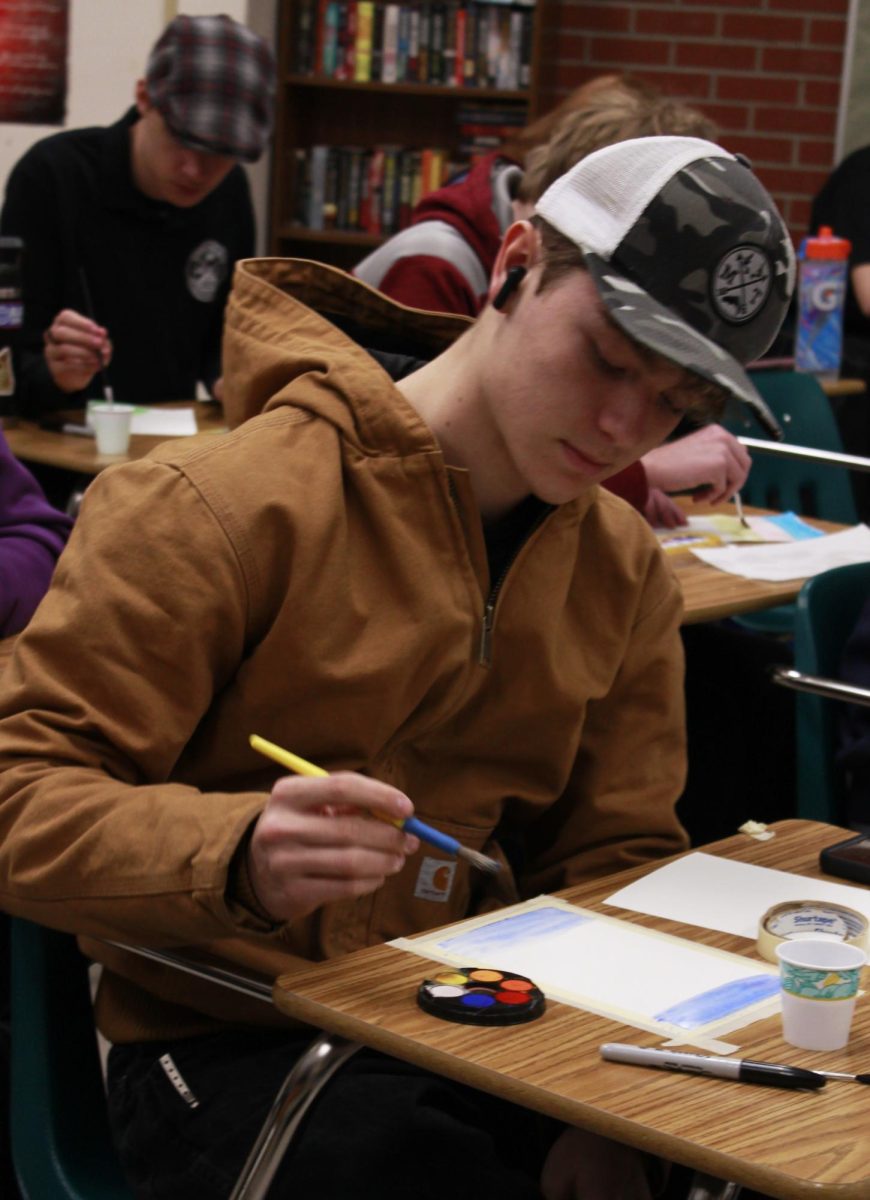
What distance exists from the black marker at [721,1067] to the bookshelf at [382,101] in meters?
4.85

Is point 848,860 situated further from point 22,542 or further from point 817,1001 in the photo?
point 22,542

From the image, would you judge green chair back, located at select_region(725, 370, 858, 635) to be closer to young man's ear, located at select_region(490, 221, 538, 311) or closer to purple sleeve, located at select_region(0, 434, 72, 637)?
purple sleeve, located at select_region(0, 434, 72, 637)

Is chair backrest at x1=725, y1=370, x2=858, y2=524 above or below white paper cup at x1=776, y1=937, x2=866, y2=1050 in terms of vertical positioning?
below

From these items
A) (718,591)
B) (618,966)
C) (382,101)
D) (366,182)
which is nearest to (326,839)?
(618,966)

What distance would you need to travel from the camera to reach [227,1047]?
1353mm

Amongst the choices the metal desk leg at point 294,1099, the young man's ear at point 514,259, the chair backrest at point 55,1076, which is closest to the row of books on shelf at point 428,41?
the young man's ear at point 514,259

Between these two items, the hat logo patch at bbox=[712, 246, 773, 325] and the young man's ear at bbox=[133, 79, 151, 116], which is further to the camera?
the young man's ear at bbox=[133, 79, 151, 116]

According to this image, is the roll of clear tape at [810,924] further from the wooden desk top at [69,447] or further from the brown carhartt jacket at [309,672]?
the wooden desk top at [69,447]

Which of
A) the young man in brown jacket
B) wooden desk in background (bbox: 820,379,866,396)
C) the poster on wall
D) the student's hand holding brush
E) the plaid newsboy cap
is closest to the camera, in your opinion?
the young man in brown jacket

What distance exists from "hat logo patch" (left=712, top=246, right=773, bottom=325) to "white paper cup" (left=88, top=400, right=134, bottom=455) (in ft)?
6.31

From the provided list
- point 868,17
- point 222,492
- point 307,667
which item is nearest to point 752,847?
point 307,667

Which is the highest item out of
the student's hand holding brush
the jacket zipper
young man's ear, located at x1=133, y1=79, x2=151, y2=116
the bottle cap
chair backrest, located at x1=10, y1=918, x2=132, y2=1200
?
young man's ear, located at x1=133, y1=79, x2=151, y2=116

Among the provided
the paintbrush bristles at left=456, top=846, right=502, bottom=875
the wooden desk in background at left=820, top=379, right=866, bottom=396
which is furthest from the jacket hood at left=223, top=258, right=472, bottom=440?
the wooden desk in background at left=820, top=379, right=866, bottom=396

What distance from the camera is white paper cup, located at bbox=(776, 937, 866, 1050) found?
106 cm
